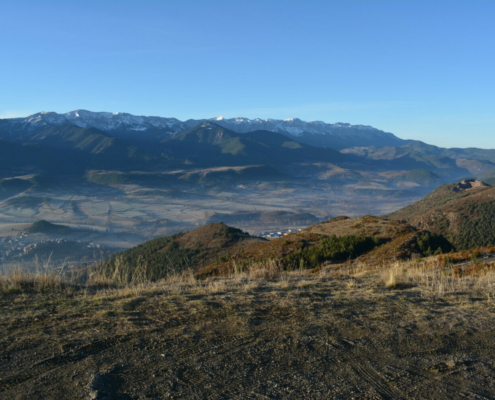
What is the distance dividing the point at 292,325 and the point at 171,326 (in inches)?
63.8

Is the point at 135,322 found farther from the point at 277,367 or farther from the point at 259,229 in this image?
the point at 259,229

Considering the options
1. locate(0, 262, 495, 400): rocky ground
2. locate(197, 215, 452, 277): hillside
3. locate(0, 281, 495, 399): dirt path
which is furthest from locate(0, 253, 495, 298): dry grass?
locate(197, 215, 452, 277): hillside

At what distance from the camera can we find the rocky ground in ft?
12.9

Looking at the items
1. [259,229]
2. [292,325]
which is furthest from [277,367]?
[259,229]

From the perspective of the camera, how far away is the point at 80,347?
4.71 metres

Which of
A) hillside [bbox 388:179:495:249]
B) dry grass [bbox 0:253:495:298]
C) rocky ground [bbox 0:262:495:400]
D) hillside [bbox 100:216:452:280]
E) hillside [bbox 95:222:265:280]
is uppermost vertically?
rocky ground [bbox 0:262:495:400]

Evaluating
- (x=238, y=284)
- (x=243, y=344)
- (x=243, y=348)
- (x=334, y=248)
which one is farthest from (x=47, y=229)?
(x=243, y=348)

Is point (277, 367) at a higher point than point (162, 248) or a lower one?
higher

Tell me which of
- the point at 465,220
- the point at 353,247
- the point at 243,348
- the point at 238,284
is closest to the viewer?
the point at 243,348

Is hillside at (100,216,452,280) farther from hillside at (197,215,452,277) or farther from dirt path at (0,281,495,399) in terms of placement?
dirt path at (0,281,495,399)

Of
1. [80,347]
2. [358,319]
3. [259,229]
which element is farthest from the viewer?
[259,229]

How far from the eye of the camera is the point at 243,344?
16.1ft

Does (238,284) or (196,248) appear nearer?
(238,284)

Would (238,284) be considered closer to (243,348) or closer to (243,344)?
(243,344)
